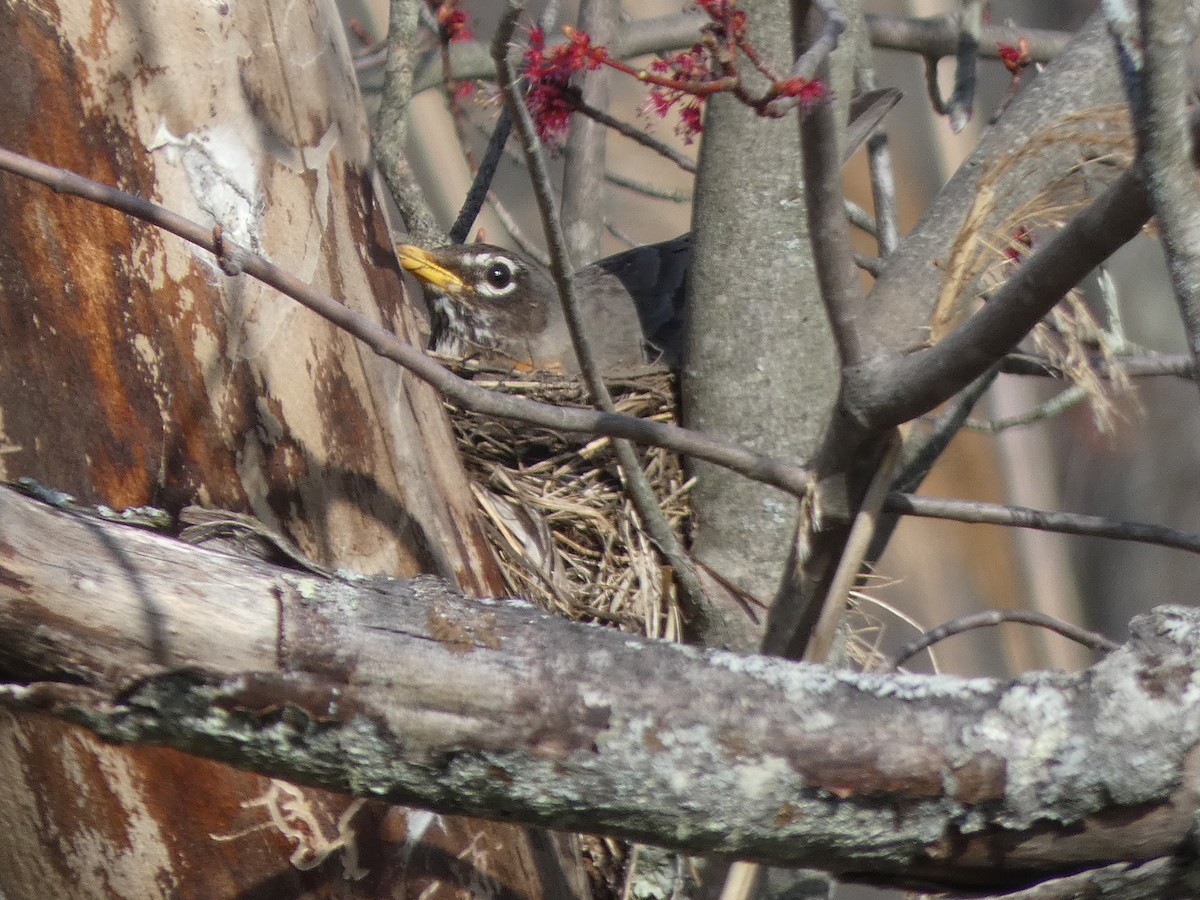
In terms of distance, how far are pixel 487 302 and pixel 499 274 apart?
0.35 feet

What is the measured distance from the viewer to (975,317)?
158 cm

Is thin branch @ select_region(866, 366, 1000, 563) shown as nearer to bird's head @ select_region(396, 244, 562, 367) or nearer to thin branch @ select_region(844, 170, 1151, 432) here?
thin branch @ select_region(844, 170, 1151, 432)

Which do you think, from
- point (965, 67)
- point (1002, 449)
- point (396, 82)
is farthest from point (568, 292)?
point (1002, 449)

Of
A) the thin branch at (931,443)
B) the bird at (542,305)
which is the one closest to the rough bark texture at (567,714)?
the thin branch at (931,443)

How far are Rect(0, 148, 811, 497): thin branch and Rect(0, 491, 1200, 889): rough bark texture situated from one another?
34cm

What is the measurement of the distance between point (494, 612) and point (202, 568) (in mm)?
328

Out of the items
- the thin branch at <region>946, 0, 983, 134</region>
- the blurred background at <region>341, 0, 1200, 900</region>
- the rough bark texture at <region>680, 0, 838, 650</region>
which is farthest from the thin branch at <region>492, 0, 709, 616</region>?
the blurred background at <region>341, 0, 1200, 900</region>

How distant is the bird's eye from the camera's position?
405 centimetres

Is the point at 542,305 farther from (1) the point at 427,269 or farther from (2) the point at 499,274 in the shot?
(1) the point at 427,269

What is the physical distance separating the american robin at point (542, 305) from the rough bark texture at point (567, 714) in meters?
2.20

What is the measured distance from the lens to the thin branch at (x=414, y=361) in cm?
152

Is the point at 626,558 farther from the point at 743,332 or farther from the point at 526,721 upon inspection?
the point at 526,721

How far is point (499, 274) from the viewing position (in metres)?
4.07

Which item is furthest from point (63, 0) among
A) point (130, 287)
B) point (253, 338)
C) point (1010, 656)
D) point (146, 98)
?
point (1010, 656)
